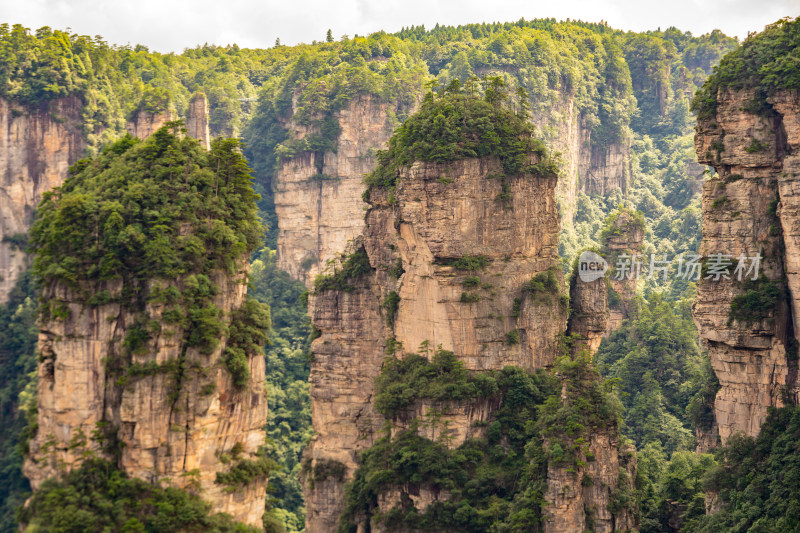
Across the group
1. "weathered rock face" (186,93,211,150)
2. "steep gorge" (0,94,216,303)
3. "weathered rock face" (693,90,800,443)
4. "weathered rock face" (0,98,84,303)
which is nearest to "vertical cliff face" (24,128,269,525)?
"weathered rock face" (693,90,800,443)

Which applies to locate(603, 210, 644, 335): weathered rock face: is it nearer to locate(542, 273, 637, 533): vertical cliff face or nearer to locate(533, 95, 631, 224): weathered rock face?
locate(533, 95, 631, 224): weathered rock face

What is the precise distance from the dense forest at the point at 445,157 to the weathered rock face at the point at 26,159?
0.96 meters

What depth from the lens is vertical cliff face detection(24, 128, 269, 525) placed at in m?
42.3

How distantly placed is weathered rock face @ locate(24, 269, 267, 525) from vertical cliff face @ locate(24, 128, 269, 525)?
33 mm

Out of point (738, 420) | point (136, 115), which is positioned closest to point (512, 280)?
point (738, 420)

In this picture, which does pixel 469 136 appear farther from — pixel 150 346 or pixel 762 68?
pixel 150 346

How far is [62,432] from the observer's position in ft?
139

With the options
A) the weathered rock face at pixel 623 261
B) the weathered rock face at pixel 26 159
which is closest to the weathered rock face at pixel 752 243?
the weathered rock face at pixel 623 261

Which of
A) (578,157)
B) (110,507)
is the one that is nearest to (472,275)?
(110,507)

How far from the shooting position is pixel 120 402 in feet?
139

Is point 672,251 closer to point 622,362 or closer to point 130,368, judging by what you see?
point 622,362

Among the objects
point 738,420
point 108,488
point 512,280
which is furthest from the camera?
point 512,280

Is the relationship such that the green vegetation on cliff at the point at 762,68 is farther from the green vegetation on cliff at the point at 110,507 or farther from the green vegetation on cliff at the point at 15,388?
the green vegetation on cliff at the point at 15,388

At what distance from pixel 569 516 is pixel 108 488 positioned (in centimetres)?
1834
